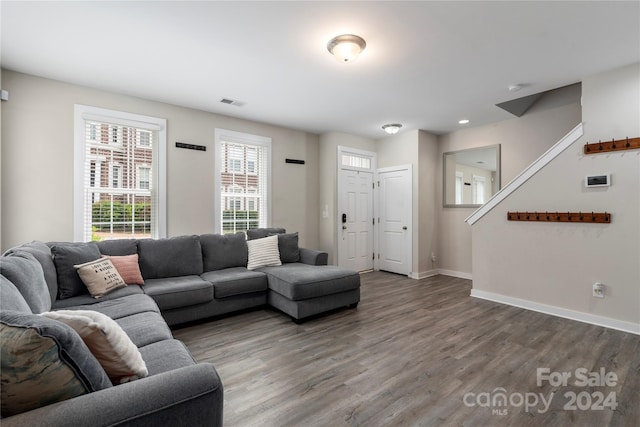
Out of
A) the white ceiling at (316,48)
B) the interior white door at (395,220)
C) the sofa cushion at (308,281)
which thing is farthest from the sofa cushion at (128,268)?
the interior white door at (395,220)

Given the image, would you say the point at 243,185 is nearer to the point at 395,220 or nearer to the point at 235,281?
the point at 235,281

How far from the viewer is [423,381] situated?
2.12m

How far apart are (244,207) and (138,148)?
5.44 ft

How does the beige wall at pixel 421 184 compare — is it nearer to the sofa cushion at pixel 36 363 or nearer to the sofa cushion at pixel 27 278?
the sofa cushion at pixel 27 278

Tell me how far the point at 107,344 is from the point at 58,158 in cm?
323

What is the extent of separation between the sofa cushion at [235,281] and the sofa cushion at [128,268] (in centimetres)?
66

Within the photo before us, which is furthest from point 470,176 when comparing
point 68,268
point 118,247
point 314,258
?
point 68,268

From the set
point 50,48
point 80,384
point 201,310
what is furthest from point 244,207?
point 80,384

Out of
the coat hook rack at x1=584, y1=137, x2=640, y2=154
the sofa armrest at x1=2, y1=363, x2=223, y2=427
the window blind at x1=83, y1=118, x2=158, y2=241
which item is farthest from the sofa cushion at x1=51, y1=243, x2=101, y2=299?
the coat hook rack at x1=584, y1=137, x2=640, y2=154

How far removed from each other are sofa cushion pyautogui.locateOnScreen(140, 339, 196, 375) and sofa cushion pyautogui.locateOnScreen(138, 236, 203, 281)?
6.03ft

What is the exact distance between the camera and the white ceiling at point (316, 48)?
2.20 meters

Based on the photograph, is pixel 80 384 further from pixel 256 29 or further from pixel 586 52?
pixel 586 52

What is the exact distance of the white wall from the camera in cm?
298

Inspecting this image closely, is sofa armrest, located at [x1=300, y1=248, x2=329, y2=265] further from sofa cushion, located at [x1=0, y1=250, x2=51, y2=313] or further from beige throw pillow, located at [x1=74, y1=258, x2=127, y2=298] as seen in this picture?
sofa cushion, located at [x1=0, y1=250, x2=51, y2=313]
